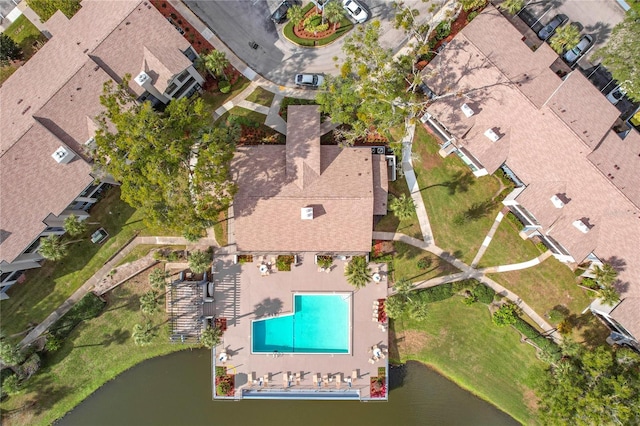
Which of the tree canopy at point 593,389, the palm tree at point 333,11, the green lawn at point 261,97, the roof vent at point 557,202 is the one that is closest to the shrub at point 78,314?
the green lawn at point 261,97

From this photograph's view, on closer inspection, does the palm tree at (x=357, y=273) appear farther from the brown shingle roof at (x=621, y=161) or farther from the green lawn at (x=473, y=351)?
the brown shingle roof at (x=621, y=161)

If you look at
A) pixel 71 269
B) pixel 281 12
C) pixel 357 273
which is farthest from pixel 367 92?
pixel 71 269

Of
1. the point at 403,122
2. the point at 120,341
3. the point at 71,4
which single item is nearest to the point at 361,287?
the point at 403,122

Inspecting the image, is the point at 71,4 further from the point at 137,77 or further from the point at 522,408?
the point at 522,408

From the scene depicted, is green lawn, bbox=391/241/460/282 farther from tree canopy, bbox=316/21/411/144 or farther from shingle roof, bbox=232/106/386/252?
tree canopy, bbox=316/21/411/144

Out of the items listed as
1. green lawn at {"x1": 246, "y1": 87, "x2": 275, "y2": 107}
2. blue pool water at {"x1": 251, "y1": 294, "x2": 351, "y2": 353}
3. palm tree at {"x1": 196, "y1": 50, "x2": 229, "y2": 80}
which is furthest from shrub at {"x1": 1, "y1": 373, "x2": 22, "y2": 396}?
Answer: green lawn at {"x1": 246, "y1": 87, "x2": 275, "y2": 107}

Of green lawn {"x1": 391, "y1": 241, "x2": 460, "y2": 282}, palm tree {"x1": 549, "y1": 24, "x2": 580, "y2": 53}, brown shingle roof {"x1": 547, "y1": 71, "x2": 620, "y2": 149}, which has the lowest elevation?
green lawn {"x1": 391, "y1": 241, "x2": 460, "y2": 282}
